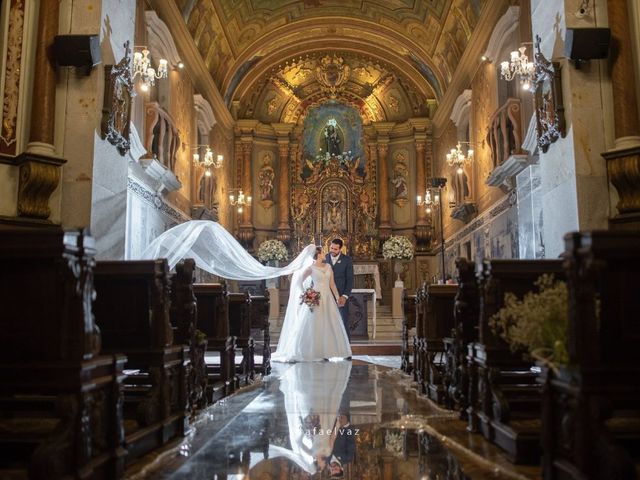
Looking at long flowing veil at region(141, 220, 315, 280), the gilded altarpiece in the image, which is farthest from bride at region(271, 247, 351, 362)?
the gilded altarpiece

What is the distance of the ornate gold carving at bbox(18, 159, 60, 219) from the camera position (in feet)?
21.5

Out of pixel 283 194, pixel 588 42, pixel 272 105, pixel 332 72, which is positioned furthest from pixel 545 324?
pixel 272 105

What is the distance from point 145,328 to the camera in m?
4.19

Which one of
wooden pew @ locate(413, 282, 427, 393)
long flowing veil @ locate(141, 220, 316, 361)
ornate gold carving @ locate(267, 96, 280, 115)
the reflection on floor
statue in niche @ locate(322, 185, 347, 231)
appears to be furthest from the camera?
ornate gold carving @ locate(267, 96, 280, 115)

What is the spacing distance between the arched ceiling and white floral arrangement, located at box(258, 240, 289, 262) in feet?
16.6

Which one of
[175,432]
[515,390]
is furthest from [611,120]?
[175,432]

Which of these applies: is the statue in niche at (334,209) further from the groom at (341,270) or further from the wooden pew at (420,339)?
the wooden pew at (420,339)

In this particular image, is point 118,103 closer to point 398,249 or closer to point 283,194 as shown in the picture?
point 398,249

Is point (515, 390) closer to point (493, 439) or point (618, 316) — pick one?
point (493, 439)

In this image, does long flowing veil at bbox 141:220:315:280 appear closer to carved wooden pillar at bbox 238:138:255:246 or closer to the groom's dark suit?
the groom's dark suit

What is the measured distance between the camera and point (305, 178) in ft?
71.3

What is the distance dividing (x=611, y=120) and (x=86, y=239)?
6.02m

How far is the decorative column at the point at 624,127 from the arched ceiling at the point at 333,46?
25.5 ft

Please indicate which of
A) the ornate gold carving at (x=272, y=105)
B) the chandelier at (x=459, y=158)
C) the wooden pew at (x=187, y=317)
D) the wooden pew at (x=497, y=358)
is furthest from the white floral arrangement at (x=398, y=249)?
the wooden pew at (x=497, y=358)
